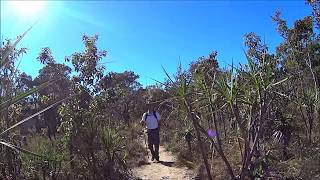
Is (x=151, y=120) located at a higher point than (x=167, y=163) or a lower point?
higher

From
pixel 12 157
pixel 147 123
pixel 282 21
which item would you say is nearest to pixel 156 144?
pixel 147 123

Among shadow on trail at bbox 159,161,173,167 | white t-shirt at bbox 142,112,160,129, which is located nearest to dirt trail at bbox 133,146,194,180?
shadow on trail at bbox 159,161,173,167

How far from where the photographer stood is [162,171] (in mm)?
10875

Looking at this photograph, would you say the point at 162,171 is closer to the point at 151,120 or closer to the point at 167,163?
the point at 167,163

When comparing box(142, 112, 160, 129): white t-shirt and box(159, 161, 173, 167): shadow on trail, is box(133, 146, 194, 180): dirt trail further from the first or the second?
box(142, 112, 160, 129): white t-shirt

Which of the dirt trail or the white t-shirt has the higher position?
Answer: the white t-shirt

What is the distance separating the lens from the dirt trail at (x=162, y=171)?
10091mm

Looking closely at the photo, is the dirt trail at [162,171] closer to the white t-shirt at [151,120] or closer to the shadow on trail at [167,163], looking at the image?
the shadow on trail at [167,163]

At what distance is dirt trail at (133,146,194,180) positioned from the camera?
33.1 ft

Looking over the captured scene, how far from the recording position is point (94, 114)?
9477mm

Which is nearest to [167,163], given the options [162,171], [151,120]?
[162,171]

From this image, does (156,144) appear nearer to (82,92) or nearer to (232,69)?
(82,92)

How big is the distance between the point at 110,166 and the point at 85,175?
535 millimetres

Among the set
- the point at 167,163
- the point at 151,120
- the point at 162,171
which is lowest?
the point at 162,171
